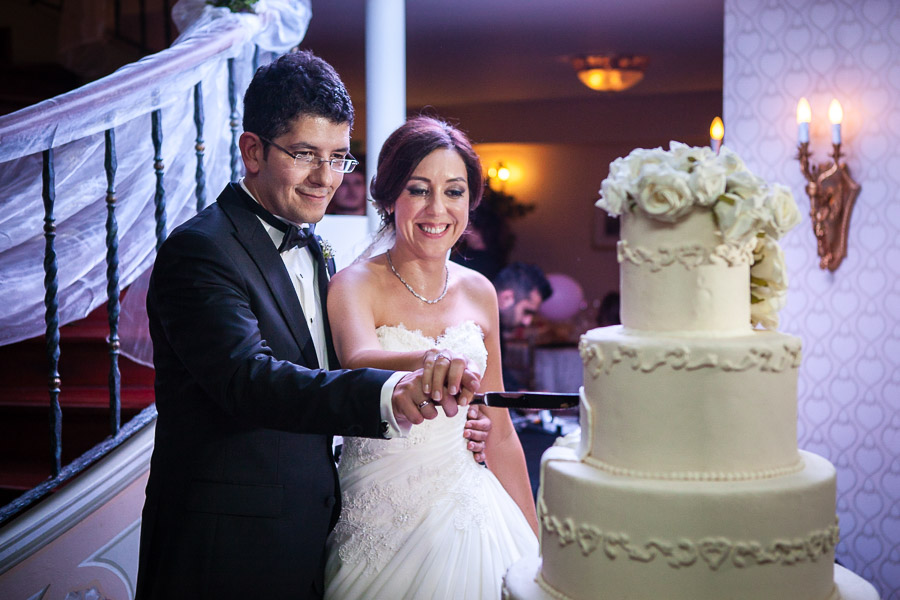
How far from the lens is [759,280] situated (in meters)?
1.67

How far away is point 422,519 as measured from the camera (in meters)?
2.19

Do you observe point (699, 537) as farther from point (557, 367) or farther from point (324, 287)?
point (557, 367)

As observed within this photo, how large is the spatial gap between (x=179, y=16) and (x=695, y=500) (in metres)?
3.00

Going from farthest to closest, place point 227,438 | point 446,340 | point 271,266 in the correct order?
point 446,340
point 271,266
point 227,438

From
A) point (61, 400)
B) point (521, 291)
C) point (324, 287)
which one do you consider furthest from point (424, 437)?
point (521, 291)

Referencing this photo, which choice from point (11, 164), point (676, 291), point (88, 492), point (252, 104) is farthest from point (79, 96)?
point (676, 291)

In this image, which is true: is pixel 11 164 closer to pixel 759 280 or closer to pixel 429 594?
pixel 429 594

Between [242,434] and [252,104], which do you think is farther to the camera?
[252,104]

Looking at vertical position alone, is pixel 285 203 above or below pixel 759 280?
above

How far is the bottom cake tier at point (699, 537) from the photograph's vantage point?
4.81ft

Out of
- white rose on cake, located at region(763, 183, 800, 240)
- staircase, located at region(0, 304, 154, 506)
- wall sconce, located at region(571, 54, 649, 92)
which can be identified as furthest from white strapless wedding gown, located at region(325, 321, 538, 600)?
wall sconce, located at region(571, 54, 649, 92)

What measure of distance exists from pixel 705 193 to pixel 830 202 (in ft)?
12.0

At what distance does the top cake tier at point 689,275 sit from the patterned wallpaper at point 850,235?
3.56 meters

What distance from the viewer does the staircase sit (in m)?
3.17
